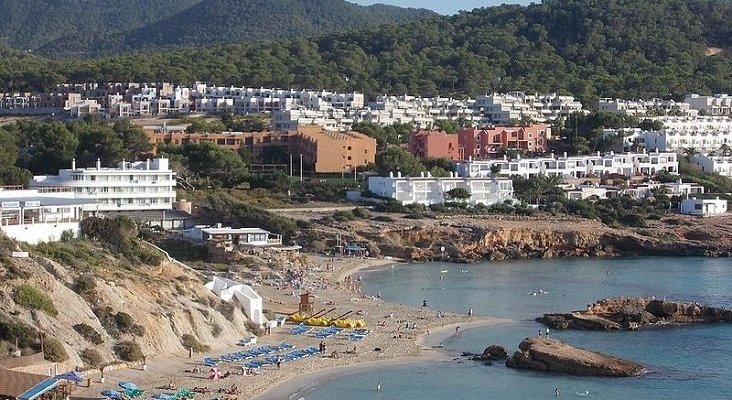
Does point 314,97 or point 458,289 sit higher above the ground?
point 314,97

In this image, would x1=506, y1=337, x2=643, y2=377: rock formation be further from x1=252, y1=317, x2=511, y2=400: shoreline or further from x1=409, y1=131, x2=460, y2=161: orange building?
x1=409, y1=131, x2=460, y2=161: orange building

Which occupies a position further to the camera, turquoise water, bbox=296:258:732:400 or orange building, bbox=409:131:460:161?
orange building, bbox=409:131:460:161

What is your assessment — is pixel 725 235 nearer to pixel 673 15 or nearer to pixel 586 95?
pixel 586 95

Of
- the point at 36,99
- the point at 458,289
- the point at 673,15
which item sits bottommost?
the point at 458,289

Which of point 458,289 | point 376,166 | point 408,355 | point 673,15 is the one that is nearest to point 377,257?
point 458,289

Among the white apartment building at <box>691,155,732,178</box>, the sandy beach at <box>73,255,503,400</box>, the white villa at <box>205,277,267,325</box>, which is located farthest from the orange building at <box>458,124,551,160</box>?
the white villa at <box>205,277,267,325</box>

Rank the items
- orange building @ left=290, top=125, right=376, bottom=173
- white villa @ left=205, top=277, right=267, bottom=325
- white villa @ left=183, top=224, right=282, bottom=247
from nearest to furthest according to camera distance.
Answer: white villa @ left=205, top=277, right=267, bottom=325
white villa @ left=183, top=224, right=282, bottom=247
orange building @ left=290, top=125, right=376, bottom=173

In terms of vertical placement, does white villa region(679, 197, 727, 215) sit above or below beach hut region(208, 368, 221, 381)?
above
